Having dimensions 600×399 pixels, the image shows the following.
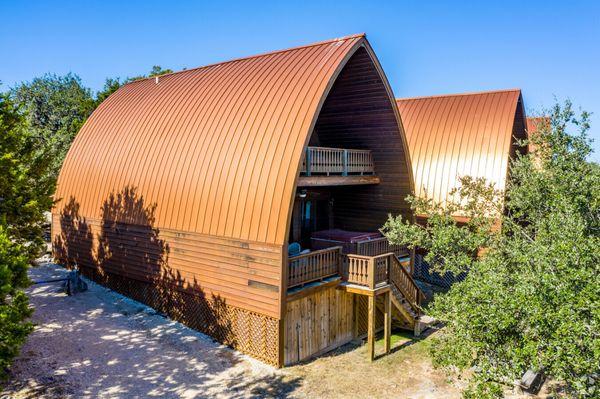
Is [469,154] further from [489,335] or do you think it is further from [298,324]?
[489,335]

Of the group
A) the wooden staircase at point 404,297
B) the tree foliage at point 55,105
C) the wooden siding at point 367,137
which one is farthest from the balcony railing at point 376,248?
the tree foliage at point 55,105

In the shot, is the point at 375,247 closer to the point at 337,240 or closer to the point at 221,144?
the point at 337,240

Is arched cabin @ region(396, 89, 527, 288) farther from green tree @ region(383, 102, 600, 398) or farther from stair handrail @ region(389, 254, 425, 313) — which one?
green tree @ region(383, 102, 600, 398)

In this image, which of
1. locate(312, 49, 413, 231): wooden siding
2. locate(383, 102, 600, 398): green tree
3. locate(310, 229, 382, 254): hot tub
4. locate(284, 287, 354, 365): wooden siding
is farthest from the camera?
locate(312, 49, 413, 231): wooden siding

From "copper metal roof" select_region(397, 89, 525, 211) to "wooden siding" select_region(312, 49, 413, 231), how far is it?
3.98 meters

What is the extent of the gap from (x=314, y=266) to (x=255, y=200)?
280cm

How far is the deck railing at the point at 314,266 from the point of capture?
12203 mm

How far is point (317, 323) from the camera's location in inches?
523

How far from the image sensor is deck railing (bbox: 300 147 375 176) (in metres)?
14.0

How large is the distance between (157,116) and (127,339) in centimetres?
873

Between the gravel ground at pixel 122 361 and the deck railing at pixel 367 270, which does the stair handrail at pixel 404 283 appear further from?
the gravel ground at pixel 122 361

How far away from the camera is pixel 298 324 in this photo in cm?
1256

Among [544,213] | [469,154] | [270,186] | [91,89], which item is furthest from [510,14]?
[91,89]

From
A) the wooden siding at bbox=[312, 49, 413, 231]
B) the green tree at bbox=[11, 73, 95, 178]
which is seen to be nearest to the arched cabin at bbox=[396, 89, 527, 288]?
the wooden siding at bbox=[312, 49, 413, 231]
